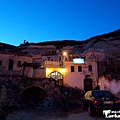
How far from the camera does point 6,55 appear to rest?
31.6m

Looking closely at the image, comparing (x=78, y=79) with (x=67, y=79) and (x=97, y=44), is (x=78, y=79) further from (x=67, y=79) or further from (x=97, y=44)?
(x=97, y=44)

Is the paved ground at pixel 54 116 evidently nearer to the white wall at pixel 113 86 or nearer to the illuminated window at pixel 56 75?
the white wall at pixel 113 86

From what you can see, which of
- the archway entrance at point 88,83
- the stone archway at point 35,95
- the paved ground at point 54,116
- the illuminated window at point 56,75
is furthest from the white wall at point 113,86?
the illuminated window at point 56,75

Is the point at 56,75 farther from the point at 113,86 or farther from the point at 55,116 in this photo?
the point at 55,116

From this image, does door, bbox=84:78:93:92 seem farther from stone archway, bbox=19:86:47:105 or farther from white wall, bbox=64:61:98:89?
stone archway, bbox=19:86:47:105

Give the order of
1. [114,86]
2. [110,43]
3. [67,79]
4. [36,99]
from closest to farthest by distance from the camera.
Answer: [114,86] < [36,99] < [67,79] < [110,43]

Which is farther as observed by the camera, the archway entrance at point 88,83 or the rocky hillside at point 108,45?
the rocky hillside at point 108,45

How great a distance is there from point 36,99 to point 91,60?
15.5 meters

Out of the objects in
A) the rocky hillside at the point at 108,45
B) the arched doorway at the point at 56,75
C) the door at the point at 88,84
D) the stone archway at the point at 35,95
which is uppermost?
the rocky hillside at the point at 108,45

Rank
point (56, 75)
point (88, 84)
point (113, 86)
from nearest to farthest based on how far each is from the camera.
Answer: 1. point (113, 86)
2. point (56, 75)
3. point (88, 84)

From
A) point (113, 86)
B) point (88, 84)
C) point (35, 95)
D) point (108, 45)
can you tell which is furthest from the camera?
point (108, 45)

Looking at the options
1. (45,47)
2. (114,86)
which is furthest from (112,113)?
(45,47)

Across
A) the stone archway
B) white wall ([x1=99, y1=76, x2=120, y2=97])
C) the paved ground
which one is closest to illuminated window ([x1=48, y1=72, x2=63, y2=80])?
the stone archway

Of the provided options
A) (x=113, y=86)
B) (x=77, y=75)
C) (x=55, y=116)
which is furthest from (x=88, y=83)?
(x=55, y=116)
